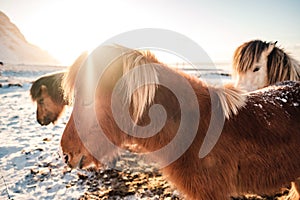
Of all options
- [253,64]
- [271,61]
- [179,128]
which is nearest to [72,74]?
[179,128]

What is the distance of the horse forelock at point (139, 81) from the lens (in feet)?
5.57

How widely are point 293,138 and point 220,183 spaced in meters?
0.82

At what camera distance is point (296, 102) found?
2145 mm

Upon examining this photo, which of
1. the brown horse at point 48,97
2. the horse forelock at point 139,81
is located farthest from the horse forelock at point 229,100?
the brown horse at point 48,97

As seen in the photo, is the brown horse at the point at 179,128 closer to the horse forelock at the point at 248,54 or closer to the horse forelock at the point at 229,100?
the horse forelock at the point at 229,100

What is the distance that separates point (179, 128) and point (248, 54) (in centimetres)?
284

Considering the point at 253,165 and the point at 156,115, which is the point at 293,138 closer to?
the point at 253,165

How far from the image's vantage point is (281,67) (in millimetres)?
3709

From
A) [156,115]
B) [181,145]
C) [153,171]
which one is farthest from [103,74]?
[153,171]

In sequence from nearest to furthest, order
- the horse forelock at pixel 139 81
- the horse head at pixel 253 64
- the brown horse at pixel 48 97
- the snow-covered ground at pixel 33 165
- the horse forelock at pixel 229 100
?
1. the horse forelock at pixel 139 81
2. the horse forelock at pixel 229 100
3. the snow-covered ground at pixel 33 165
4. the horse head at pixel 253 64
5. the brown horse at pixel 48 97

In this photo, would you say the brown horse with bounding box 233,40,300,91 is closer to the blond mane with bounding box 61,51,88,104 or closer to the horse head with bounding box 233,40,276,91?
the horse head with bounding box 233,40,276,91

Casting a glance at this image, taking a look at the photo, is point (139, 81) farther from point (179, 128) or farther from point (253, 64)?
point (253, 64)

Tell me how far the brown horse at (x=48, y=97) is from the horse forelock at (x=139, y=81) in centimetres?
389

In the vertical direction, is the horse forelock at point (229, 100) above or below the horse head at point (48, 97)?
above
